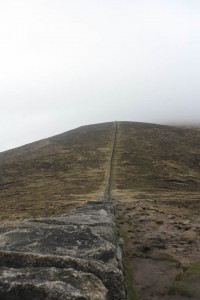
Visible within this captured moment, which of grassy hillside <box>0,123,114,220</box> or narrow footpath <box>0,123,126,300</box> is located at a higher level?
narrow footpath <box>0,123,126,300</box>

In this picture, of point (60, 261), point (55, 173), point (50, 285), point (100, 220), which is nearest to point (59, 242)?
point (60, 261)

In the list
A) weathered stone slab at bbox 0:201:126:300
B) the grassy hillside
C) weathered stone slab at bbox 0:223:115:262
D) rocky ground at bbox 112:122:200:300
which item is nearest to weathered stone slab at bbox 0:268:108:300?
weathered stone slab at bbox 0:201:126:300

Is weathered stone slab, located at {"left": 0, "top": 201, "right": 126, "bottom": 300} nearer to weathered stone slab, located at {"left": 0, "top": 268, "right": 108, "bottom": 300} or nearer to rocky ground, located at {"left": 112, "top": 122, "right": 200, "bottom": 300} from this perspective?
weathered stone slab, located at {"left": 0, "top": 268, "right": 108, "bottom": 300}

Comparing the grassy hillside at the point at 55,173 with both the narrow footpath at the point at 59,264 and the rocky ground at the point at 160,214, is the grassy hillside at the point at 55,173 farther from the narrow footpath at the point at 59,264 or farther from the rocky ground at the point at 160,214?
the narrow footpath at the point at 59,264

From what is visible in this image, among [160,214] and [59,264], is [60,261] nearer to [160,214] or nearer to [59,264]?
[59,264]

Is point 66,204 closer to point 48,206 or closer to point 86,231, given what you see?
point 48,206

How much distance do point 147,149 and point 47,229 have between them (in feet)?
163

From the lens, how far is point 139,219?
24219 mm

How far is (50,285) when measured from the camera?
8500 mm

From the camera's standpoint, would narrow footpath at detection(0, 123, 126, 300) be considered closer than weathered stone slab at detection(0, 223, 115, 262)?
Yes

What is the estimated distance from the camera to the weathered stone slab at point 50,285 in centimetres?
827

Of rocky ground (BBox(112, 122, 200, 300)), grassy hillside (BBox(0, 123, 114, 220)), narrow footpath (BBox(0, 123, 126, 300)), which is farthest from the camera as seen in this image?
grassy hillside (BBox(0, 123, 114, 220))

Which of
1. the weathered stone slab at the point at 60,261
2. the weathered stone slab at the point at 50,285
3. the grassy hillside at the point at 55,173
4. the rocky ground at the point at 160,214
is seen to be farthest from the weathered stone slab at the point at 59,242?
the grassy hillside at the point at 55,173

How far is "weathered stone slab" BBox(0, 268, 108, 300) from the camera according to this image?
326 inches
